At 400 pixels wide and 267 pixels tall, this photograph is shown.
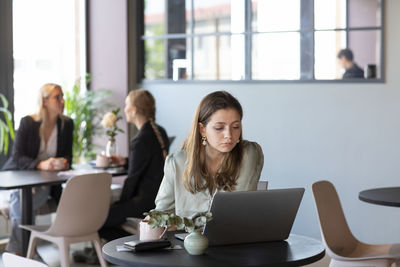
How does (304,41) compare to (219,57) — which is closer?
(304,41)

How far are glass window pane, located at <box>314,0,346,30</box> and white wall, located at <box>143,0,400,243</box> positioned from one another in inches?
16.3

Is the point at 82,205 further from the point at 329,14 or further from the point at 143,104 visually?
the point at 329,14

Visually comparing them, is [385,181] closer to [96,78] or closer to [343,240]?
[343,240]

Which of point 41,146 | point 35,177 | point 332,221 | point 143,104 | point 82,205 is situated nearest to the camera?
point 332,221

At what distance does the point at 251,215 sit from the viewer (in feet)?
8.29

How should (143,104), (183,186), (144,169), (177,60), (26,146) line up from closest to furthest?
(183,186) → (144,169) → (143,104) → (26,146) → (177,60)

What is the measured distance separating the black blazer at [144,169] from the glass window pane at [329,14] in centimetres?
199

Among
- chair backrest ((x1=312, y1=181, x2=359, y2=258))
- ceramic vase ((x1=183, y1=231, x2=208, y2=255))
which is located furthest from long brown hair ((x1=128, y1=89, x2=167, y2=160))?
ceramic vase ((x1=183, y1=231, x2=208, y2=255))

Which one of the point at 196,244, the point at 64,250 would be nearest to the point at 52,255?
the point at 64,250

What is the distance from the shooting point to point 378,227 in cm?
575

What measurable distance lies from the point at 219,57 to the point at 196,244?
14.1ft

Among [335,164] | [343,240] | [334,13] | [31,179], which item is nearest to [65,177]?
[31,179]

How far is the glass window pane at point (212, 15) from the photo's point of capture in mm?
6527

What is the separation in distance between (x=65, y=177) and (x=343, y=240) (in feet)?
6.48
